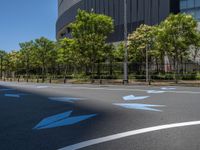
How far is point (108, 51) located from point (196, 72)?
10.1m

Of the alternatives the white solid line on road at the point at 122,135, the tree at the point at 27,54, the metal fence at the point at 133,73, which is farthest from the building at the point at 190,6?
the white solid line on road at the point at 122,135

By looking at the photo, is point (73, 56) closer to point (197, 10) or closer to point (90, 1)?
point (197, 10)

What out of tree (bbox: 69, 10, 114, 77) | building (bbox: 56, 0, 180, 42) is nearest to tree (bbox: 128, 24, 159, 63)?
tree (bbox: 69, 10, 114, 77)

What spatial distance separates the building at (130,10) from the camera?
184ft

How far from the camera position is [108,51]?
39.8 m

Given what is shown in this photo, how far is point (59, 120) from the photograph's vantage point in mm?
9555

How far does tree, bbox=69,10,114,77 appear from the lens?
38000 mm

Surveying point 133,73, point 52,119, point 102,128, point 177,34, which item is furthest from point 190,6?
point 102,128

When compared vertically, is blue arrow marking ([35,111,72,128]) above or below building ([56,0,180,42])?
below

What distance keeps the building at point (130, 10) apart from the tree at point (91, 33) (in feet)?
63.6

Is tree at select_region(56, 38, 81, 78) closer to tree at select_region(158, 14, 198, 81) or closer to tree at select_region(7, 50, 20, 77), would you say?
tree at select_region(158, 14, 198, 81)

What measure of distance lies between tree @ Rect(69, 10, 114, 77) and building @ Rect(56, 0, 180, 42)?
1939 centimetres

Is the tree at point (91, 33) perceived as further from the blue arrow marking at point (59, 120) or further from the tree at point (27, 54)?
the blue arrow marking at point (59, 120)

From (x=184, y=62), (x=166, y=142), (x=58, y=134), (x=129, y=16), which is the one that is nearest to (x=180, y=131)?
(x=166, y=142)
